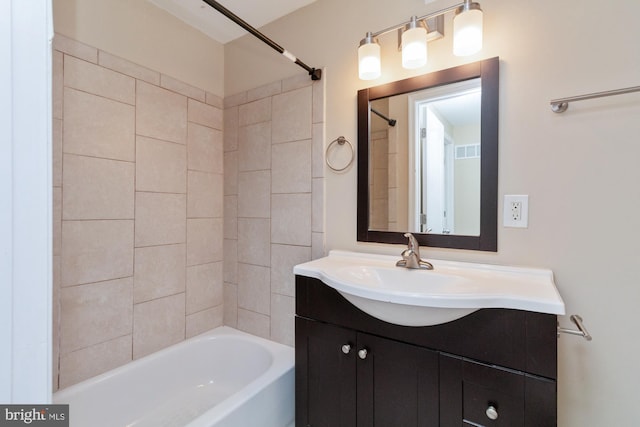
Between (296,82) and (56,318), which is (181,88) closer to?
(296,82)

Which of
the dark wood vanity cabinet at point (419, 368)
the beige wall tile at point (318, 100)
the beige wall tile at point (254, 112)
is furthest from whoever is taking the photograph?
the beige wall tile at point (254, 112)

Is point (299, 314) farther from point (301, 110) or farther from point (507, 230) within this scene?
point (301, 110)

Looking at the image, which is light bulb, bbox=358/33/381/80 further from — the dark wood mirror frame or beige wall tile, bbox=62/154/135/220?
beige wall tile, bbox=62/154/135/220

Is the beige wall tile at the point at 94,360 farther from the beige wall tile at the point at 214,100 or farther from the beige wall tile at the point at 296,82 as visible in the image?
the beige wall tile at the point at 296,82

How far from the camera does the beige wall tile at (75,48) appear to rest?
1.35 metres

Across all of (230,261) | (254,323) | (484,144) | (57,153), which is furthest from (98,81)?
(484,144)

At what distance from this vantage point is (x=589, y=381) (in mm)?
1045

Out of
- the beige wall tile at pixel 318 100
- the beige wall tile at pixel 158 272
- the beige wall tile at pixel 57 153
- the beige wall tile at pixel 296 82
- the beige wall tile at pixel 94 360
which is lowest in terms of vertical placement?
the beige wall tile at pixel 94 360

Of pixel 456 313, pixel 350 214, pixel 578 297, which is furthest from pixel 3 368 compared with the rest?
pixel 578 297

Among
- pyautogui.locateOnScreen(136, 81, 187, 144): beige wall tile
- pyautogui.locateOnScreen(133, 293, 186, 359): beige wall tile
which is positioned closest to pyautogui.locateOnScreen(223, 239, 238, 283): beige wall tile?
pyautogui.locateOnScreen(133, 293, 186, 359): beige wall tile

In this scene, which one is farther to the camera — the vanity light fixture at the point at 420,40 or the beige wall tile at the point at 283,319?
the beige wall tile at the point at 283,319

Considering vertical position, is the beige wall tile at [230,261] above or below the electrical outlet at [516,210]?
below

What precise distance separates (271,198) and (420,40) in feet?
3.76

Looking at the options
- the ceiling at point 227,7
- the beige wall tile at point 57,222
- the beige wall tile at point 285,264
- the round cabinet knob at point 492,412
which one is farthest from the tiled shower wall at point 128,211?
the round cabinet knob at point 492,412
